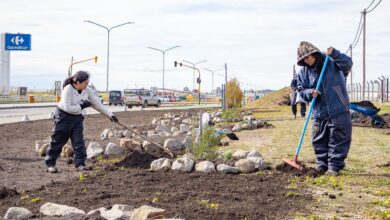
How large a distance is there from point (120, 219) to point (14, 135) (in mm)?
11977

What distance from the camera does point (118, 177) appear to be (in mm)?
7832

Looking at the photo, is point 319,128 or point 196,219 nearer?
point 196,219

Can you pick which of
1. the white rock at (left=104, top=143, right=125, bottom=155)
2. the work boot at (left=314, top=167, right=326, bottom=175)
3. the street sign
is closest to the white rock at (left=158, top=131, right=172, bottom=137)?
the white rock at (left=104, top=143, right=125, bottom=155)

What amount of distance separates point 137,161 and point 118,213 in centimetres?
426

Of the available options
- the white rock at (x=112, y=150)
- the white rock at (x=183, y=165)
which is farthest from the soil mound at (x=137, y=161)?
the white rock at (x=112, y=150)

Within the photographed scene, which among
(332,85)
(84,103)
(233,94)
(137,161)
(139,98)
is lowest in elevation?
(137,161)

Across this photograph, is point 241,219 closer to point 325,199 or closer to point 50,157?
point 325,199

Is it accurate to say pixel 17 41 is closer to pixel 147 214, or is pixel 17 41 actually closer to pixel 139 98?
pixel 139 98

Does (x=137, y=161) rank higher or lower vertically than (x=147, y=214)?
lower

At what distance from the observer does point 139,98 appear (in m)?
48.2

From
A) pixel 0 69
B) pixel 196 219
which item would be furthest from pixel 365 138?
pixel 0 69

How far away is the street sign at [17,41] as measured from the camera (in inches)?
2505

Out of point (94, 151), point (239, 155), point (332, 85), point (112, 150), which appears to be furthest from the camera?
point (94, 151)

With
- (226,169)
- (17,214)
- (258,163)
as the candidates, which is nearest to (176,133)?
(258,163)
